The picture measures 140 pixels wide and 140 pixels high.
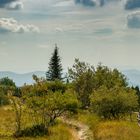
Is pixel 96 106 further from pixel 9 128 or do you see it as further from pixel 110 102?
pixel 9 128

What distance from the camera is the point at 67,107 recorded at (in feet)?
180

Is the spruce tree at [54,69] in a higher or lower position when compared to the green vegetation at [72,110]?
higher

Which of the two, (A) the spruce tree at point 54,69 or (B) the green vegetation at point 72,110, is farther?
(A) the spruce tree at point 54,69

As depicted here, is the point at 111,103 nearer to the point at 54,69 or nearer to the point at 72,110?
the point at 72,110

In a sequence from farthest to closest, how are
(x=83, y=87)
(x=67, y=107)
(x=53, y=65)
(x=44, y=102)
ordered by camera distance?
(x=53, y=65), (x=83, y=87), (x=67, y=107), (x=44, y=102)

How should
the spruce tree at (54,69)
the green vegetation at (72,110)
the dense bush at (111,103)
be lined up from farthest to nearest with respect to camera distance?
the spruce tree at (54,69)
the dense bush at (111,103)
the green vegetation at (72,110)

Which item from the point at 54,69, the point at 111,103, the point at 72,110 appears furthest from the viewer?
the point at 54,69

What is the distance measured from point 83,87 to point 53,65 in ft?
111

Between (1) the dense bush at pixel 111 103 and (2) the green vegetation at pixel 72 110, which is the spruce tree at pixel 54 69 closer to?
(2) the green vegetation at pixel 72 110

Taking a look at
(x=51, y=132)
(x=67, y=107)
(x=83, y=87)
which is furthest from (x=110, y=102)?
(x=83, y=87)

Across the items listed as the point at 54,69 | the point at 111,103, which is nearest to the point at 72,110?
the point at 111,103

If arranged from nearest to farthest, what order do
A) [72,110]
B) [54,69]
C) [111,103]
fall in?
[72,110]
[111,103]
[54,69]

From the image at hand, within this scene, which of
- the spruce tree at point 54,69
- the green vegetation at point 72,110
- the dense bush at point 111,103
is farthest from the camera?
the spruce tree at point 54,69

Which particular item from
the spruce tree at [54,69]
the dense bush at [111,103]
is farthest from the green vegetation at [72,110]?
the spruce tree at [54,69]
